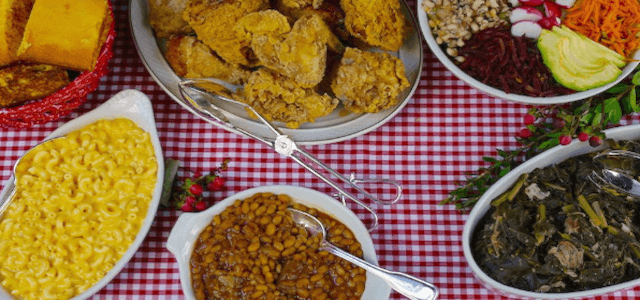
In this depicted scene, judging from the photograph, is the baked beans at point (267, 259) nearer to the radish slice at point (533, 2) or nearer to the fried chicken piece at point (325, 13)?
the fried chicken piece at point (325, 13)

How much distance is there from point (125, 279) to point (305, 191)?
0.85 metres

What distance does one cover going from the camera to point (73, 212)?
244cm

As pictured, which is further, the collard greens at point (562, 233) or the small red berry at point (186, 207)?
the small red berry at point (186, 207)

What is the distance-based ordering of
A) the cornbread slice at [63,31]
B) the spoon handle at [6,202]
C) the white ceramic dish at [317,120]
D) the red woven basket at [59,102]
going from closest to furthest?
the cornbread slice at [63,31] → the red woven basket at [59,102] → the spoon handle at [6,202] → the white ceramic dish at [317,120]

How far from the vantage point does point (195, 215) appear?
96.4 inches

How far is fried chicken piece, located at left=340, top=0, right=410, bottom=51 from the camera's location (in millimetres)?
2363

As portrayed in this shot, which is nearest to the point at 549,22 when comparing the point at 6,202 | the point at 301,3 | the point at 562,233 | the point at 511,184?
the point at 511,184

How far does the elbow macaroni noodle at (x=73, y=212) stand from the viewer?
241cm

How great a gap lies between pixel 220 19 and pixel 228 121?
0.41 metres

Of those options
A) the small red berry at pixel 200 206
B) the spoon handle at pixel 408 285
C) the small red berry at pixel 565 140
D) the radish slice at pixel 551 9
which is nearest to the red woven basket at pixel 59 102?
the small red berry at pixel 200 206

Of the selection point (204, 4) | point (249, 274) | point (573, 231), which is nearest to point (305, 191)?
point (249, 274)

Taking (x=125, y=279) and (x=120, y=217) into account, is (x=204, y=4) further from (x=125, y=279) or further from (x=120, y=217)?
(x=125, y=279)

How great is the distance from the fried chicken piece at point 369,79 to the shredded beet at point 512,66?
0.31 metres

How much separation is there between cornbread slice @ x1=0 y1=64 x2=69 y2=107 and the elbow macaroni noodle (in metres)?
0.23
